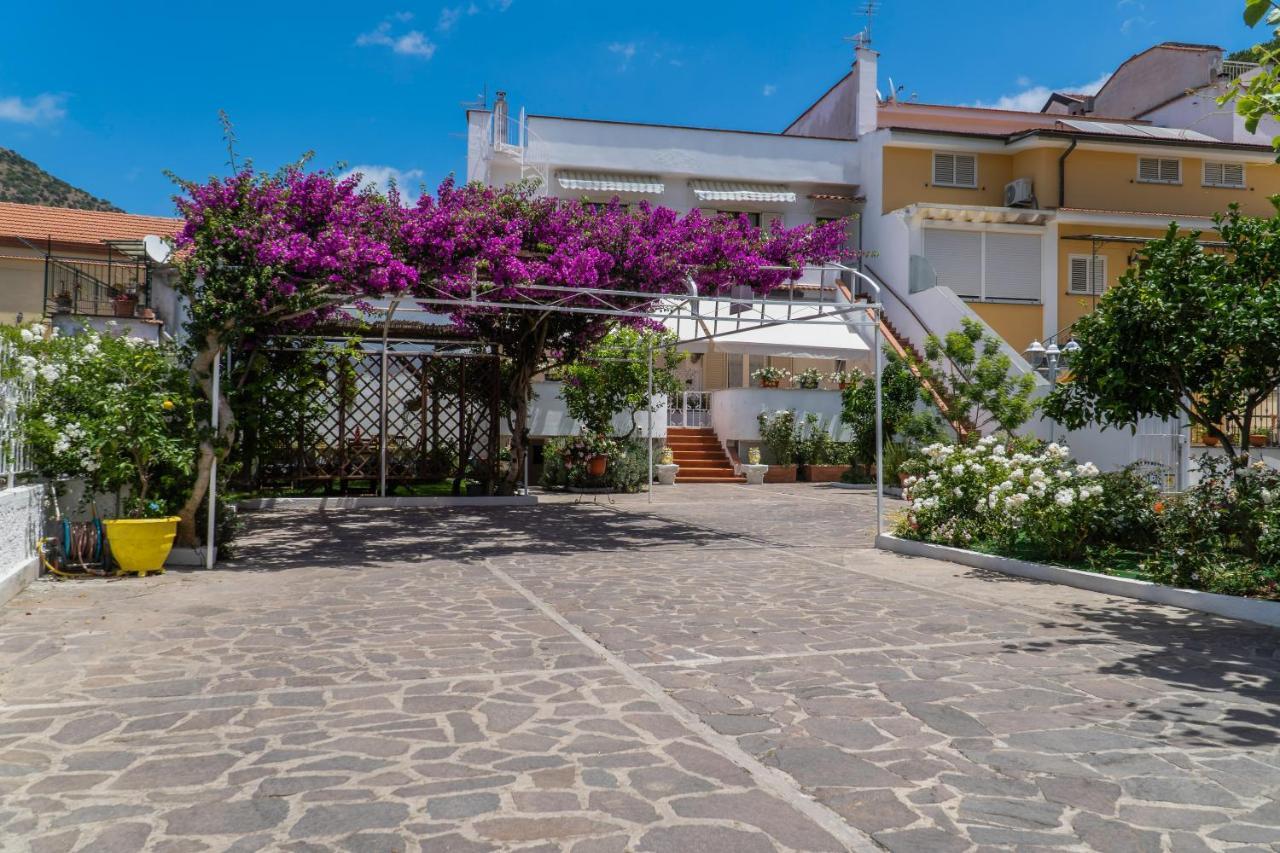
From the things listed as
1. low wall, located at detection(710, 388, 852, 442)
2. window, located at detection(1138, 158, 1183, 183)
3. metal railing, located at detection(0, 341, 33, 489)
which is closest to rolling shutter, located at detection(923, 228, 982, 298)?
low wall, located at detection(710, 388, 852, 442)

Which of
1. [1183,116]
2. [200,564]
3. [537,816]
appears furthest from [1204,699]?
[1183,116]

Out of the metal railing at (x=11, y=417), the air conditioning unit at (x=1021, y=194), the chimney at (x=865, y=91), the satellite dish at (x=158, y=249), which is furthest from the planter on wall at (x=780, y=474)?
the metal railing at (x=11, y=417)

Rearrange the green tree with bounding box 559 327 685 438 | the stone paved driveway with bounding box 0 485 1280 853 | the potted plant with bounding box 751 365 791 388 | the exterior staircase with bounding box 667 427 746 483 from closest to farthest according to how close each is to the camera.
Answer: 1. the stone paved driveway with bounding box 0 485 1280 853
2. the green tree with bounding box 559 327 685 438
3. the exterior staircase with bounding box 667 427 746 483
4. the potted plant with bounding box 751 365 791 388

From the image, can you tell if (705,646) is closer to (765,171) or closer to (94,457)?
(94,457)

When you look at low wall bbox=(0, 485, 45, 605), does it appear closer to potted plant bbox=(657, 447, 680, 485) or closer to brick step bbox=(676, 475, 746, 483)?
potted plant bbox=(657, 447, 680, 485)

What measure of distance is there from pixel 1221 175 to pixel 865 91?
11.0 m

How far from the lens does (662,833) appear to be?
3.57 metres

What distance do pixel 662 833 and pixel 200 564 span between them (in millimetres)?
8045

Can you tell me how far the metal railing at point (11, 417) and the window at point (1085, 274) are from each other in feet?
86.4

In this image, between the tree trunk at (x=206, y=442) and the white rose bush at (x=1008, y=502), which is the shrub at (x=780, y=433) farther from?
the tree trunk at (x=206, y=442)

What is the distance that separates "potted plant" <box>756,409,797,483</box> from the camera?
23.7 meters

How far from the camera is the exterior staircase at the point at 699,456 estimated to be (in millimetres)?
23750

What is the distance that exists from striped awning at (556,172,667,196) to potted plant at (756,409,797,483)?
7.61m

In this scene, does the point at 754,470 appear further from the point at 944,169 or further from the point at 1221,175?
the point at 1221,175
